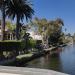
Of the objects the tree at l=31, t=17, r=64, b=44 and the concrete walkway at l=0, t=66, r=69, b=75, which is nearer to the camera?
the concrete walkway at l=0, t=66, r=69, b=75

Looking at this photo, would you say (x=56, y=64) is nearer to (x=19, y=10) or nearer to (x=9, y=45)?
(x=9, y=45)

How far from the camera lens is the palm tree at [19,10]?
5410 cm

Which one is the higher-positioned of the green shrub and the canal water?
the green shrub

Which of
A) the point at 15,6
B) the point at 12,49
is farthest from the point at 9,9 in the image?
the point at 12,49

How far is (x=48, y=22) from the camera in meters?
102

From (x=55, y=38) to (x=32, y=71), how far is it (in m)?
107

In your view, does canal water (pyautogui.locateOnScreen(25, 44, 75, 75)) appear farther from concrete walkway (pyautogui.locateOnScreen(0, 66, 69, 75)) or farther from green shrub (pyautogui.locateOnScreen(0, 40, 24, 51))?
concrete walkway (pyautogui.locateOnScreen(0, 66, 69, 75))

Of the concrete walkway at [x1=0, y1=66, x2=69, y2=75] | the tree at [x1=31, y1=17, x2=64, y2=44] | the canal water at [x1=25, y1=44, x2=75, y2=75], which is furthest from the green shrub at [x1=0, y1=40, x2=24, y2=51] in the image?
the tree at [x1=31, y1=17, x2=64, y2=44]

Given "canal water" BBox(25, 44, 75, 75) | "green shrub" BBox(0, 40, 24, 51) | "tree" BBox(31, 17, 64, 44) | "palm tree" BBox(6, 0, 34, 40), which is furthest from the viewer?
"tree" BBox(31, 17, 64, 44)

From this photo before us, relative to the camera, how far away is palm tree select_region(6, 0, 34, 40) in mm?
54100

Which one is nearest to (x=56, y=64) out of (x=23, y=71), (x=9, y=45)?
(x=9, y=45)

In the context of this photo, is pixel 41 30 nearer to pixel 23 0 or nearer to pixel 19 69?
pixel 23 0

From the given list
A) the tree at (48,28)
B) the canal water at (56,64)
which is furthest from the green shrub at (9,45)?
the tree at (48,28)

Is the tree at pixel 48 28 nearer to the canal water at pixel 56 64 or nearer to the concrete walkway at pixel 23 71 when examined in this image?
the canal water at pixel 56 64
